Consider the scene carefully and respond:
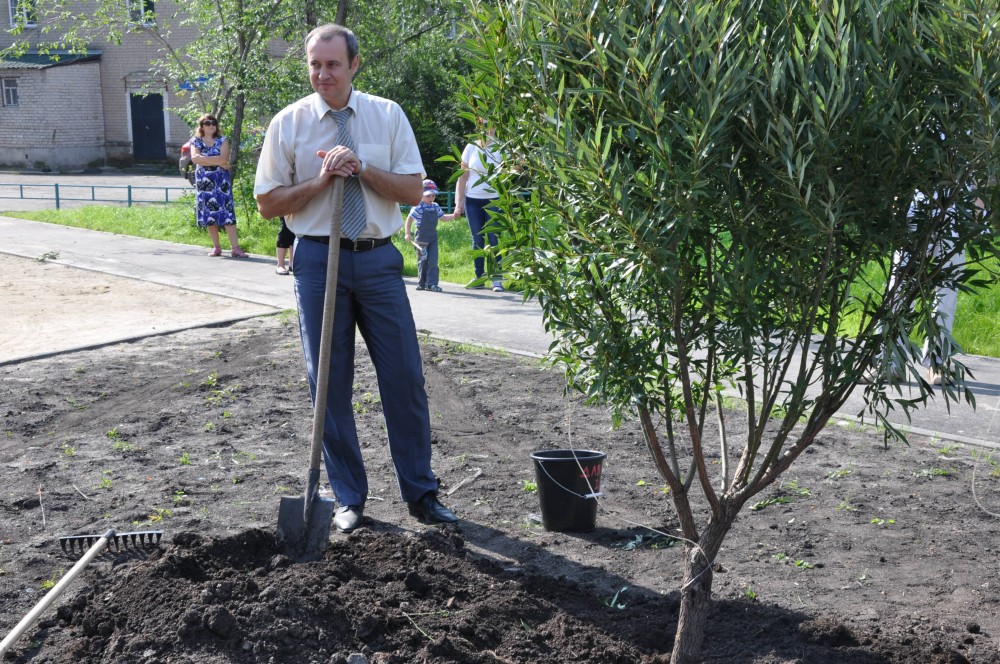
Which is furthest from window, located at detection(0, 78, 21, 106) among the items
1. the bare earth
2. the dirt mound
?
the dirt mound

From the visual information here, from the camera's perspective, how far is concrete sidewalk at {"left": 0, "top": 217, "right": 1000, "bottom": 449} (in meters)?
6.81

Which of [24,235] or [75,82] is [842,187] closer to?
[24,235]

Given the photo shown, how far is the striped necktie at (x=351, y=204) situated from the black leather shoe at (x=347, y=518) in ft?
4.29

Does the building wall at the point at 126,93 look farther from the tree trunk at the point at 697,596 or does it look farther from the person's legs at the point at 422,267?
the tree trunk at the point at 697,596

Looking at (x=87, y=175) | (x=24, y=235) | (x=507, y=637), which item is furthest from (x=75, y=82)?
(x=507, y=637)

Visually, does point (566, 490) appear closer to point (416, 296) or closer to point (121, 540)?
point (121, 540)

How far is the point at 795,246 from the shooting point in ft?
9.53

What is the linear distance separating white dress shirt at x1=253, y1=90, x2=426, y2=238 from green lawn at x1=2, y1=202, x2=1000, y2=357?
4264mm

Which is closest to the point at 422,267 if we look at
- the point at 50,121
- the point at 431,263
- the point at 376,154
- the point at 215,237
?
the point at 431,263

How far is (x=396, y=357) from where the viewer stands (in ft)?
16.3

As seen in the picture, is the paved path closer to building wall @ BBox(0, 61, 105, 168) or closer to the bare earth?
the bare earth

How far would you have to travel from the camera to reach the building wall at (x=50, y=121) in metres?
40.3

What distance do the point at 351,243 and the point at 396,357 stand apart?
23.2 inches

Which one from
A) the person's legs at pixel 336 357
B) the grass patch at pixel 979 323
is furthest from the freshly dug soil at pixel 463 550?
the grass patch at pixel 979 323
